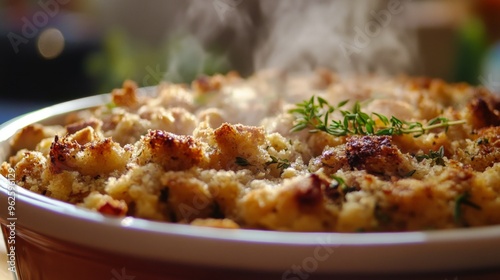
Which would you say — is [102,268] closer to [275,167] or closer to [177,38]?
[275,167]

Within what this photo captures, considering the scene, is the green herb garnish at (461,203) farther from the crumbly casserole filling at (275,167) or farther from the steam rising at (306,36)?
the steam rising at (306,36)

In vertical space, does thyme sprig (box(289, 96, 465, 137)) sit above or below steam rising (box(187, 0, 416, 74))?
above


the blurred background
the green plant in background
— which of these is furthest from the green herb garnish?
the green plant in background

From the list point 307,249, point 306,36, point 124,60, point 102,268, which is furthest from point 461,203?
point 124,60

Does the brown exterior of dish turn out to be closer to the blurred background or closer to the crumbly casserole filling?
the crumbly casserole filling

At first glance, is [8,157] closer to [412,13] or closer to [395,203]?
[395,203]

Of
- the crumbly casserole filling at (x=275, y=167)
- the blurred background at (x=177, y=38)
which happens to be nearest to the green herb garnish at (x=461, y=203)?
the crumbly casserole filling at (x=275, y=167)
